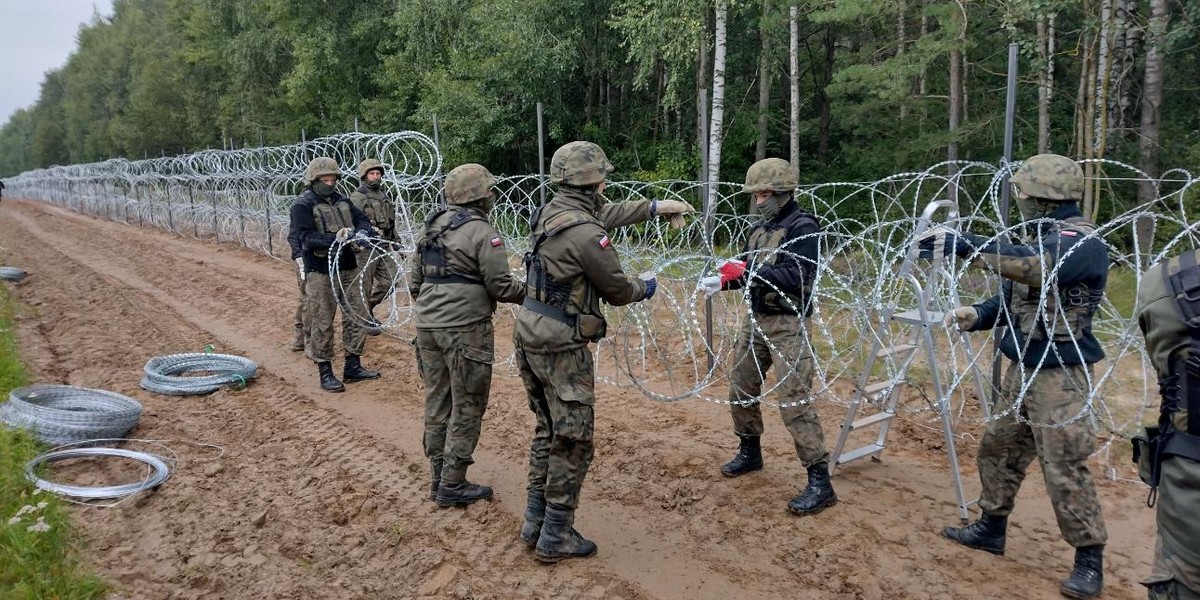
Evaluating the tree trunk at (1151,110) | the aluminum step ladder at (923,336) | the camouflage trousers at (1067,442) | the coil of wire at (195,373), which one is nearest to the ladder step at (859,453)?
the aluminum step ladder at (923,336)

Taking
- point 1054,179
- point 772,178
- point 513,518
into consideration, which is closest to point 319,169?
point 513,518

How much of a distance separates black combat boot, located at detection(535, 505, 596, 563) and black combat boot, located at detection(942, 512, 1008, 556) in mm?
1980

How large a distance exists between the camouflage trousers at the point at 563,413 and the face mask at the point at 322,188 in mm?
3769

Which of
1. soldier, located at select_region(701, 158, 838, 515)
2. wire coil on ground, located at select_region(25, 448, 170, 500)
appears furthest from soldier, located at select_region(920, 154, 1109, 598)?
wire coil on ground, located at select_region(25, 448, 170, 500)

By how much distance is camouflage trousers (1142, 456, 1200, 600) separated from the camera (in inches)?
86.9

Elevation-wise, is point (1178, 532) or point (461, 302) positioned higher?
point (461, 302)

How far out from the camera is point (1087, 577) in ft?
11.7

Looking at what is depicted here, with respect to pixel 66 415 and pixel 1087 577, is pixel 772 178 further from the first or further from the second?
pixel 66 415

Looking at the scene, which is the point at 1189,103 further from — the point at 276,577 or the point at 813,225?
the point at 276,577

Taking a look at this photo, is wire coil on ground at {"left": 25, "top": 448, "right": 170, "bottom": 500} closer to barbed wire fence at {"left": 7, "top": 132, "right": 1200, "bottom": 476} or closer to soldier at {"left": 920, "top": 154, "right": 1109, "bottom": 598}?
barbed wire fence at {"left": 7, "top": 132, "right": 1200, "bottom": 476}

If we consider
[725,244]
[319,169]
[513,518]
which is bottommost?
[513,518]

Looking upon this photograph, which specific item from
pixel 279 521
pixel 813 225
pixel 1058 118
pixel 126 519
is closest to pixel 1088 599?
pixel 813 225

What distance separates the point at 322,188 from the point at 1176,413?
21.0ft

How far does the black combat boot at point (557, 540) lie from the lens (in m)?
3.92
